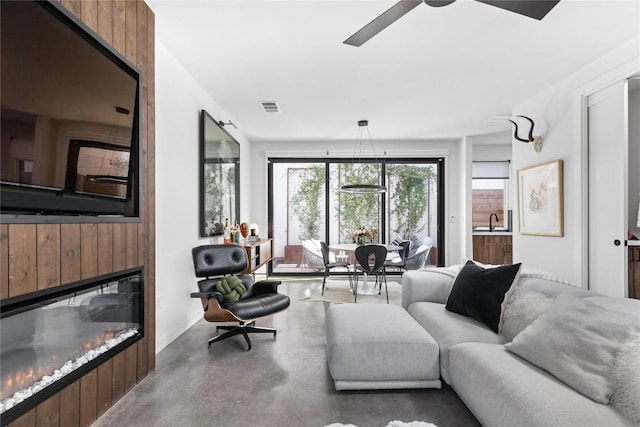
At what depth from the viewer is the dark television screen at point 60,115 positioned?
133cm

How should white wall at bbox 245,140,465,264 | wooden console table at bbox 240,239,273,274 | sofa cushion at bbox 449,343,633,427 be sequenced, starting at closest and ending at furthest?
sofa cushion at bbox 449,343,633,427
wooden console table at bbox 240,239,273,274
white wall at bbox 245,140,465,264

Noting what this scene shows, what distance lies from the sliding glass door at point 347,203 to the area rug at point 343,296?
1.11 meters

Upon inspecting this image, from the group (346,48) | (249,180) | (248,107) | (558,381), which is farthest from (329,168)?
(558,381)

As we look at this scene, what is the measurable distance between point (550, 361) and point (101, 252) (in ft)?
7.67

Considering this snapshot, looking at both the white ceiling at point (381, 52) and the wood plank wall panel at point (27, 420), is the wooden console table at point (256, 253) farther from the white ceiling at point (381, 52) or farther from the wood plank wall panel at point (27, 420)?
the wood plank wall panel at point (27, 420)

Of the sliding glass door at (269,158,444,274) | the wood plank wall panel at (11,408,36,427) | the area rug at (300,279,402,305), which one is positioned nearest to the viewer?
the wood plank wall panel at (11,408,36,427)

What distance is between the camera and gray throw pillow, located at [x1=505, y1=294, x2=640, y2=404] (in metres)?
1.43

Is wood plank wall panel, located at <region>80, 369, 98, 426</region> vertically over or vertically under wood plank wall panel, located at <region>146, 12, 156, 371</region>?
under

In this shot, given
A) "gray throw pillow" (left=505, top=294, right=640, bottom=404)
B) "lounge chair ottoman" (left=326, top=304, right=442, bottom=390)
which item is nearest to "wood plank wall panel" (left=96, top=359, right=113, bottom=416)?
"lounge chair ottoman" (left=326, top=304, right=442, bottom=390)

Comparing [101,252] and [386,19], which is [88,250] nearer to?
[101,252]

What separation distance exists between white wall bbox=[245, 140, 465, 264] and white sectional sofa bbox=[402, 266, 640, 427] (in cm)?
437

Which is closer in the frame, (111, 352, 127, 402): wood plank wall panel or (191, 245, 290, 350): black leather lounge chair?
(111, 352, 127, 402): wood plank wall panel

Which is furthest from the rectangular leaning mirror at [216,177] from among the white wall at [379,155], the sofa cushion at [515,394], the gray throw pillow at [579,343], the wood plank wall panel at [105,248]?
the gray throw pillow at [579,343]

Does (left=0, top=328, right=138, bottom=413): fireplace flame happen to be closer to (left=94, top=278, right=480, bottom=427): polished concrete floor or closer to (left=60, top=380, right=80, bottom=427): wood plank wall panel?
(left=60, top=380, right=80, bottom=427): wood plank wall panel
